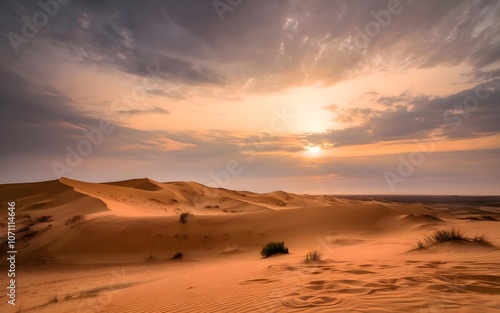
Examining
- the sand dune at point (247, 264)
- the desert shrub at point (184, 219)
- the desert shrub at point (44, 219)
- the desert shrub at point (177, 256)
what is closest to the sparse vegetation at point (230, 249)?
the sand dune at point (247, 264)

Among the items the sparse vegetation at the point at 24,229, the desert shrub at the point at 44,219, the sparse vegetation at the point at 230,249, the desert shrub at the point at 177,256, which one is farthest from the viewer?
the desert shrub at the point at 44,219

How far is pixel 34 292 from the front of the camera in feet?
30.0

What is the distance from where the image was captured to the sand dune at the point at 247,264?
4.65 meters

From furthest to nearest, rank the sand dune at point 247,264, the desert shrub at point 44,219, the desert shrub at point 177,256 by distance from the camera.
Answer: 1. the desert shrub at point 44,219
2. the desert shrub at point 177,256
3. the sand dune at point 247,264

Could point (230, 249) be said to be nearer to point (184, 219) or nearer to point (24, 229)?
point (184, 219)

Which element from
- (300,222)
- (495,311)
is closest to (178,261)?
(300,222)

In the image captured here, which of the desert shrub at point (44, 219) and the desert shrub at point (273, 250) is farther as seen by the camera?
the desert shrub at point (44, 219)

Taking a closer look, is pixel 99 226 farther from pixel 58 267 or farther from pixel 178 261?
pixel 178 261

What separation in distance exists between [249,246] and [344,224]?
6428 millimetres

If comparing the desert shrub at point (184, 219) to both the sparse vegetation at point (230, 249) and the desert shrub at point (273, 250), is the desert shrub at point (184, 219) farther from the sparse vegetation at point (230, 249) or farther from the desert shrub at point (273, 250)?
the desert shrub at point (273, 250)

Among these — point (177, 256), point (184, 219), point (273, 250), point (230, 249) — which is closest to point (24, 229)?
point (184, 219)

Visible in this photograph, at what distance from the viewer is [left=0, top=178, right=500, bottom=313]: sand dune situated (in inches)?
183

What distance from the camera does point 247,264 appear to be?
31.5 feet

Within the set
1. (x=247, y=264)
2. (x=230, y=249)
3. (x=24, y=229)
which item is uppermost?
(x=24, y=229)
